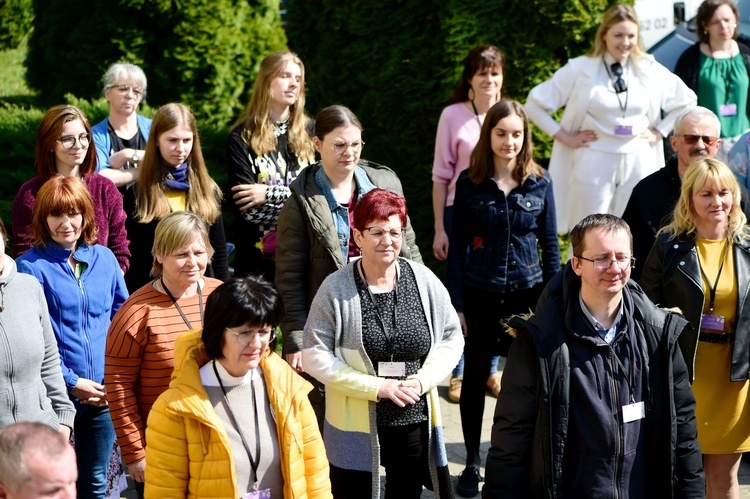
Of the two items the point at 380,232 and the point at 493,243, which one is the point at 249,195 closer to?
the point at 493,243

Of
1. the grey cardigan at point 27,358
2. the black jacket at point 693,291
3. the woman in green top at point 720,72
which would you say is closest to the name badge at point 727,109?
the woman in green top at point 720,72

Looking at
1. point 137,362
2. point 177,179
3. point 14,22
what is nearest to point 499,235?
point 177,179

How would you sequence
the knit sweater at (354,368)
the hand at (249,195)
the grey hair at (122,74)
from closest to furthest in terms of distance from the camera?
the knit sweater at (354,368) → the hand at (249,195) → the grey hair at (122,74)

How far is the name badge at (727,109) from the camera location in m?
8.08

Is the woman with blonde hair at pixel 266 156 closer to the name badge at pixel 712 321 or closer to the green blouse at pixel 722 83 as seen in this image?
the name badge at pixel 712 321

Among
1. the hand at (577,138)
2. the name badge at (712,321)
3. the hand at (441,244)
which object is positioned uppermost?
the hand at (577,138)

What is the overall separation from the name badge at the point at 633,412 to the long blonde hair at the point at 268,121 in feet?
9.58

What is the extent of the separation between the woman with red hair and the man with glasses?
193 centimetres

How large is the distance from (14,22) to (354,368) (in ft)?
43.6

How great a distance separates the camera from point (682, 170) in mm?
5926

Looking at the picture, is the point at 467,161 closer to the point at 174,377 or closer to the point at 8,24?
the point at 174,377

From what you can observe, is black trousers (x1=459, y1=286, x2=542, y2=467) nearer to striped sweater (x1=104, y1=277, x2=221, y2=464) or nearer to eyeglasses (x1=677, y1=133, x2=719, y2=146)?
eyeglasses (x1=677, y1=133, x2=719, y2=146)


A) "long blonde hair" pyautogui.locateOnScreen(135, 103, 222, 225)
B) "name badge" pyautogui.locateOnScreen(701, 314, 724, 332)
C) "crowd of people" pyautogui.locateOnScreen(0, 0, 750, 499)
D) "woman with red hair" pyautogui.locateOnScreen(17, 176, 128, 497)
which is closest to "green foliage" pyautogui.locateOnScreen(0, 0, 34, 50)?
"crowd of people" pyautogui.locateOnScreen(0, 0, 750, 499)

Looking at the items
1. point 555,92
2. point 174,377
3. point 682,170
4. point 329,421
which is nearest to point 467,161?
point 555,92
